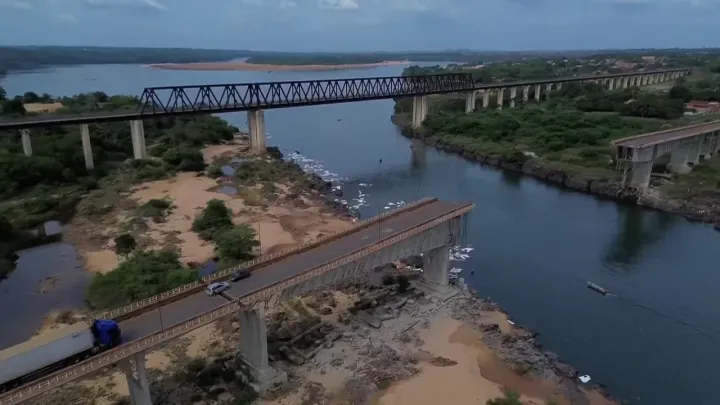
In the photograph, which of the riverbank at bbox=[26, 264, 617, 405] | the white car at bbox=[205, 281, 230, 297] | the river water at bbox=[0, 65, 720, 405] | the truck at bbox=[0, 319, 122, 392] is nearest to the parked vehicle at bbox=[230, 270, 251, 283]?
the white car at bbox=[205, 281, 230, 297]

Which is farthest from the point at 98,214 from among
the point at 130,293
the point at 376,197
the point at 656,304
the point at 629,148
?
the point at 629,148

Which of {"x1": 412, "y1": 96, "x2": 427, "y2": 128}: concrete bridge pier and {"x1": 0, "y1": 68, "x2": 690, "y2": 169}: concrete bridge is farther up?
{"x1": 0, "y1": 68, "x2": 690, "y2": 169}: concrete bridge

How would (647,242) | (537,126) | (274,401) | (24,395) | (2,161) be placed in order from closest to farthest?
(24,395)
(274,401)
(647,242)
(2,161)
(537,126)

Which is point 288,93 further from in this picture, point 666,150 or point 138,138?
point 666,150

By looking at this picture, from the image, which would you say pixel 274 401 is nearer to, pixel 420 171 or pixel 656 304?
pixel 656 304

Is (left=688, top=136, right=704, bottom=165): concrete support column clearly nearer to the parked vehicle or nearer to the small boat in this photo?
the small boat

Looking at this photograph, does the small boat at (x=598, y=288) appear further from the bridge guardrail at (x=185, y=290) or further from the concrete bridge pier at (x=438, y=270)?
the bridge guardrail at (x=185, y=290)

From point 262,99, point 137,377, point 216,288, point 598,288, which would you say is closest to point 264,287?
point 216,288
